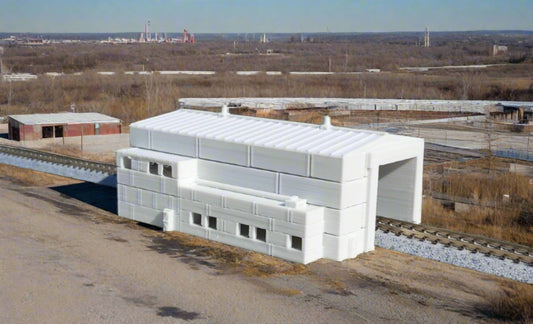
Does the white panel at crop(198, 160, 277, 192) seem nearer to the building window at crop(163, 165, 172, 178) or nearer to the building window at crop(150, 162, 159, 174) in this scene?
the building window at crop(163, 165, 172, 178)

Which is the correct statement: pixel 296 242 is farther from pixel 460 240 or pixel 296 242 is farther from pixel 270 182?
pixel 460 240

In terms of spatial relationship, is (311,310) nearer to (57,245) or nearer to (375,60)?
(57,245)

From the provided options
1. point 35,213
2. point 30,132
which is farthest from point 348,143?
point 30,132

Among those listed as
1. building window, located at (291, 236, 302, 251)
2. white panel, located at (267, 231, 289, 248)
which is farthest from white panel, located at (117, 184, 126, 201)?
building window, located at (291, 236, 302, 251)

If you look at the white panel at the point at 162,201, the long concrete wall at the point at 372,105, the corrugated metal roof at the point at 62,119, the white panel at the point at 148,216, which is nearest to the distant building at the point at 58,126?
the corrugated metal roof at the point at 62,119

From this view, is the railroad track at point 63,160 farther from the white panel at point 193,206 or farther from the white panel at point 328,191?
the white panel at point 328,191

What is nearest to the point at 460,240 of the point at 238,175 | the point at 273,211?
the point at 273,211
